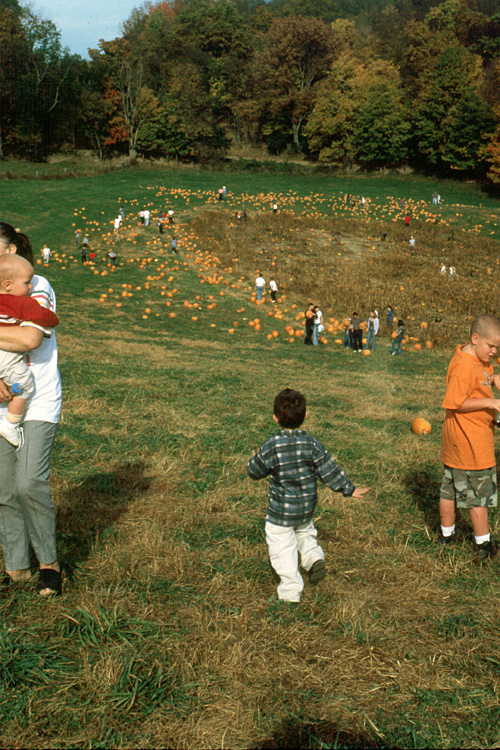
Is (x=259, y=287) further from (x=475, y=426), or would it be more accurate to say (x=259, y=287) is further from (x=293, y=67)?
(x=293, y=67)

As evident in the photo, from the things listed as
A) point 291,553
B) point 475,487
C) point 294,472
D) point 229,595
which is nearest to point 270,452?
point 294,472

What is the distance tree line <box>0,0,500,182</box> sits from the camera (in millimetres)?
74688

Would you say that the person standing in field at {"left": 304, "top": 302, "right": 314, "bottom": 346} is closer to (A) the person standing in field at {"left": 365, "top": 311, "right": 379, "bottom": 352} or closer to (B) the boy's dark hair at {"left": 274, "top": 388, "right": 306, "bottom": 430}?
(A) the person standing in field at {"left": 365, "top": 311, "right": 379, "bottom": 352}

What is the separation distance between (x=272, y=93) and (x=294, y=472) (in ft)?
295

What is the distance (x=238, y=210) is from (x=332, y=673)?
153 feet

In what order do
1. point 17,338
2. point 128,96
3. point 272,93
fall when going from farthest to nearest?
point 272,93 → point 128,96 → point 17,338

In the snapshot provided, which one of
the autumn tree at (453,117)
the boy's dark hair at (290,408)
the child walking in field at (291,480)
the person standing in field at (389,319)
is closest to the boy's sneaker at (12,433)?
the child walking in field at (291,480)

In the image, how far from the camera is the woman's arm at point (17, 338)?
139 inches

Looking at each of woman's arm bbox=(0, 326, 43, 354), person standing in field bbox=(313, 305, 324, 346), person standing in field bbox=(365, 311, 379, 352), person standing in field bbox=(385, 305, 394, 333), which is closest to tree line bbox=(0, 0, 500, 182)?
person standing in field bbox=(385, 305, 394, 333)

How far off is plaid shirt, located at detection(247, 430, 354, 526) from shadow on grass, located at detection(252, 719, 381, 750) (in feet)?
4.65

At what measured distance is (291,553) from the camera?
163 inches

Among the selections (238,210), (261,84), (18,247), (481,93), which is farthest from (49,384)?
(261,84)

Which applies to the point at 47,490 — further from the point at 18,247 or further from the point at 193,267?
the point at 193,267

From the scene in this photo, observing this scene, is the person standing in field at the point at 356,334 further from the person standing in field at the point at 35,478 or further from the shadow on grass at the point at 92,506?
the person standing in field at the point at 35,478
